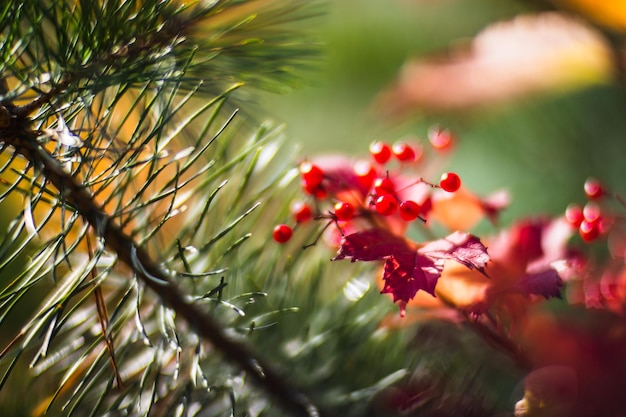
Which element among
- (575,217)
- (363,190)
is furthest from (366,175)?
(575,217)

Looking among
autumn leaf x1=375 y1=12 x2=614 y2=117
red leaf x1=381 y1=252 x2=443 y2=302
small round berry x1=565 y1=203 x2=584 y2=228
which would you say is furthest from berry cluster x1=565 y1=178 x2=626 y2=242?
autumn leaf x1=375 y1=12 x2=614 y2=117

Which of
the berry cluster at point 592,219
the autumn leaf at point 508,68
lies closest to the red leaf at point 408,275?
the berry cluster at point 592,219

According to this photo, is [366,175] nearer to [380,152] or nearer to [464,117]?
[380,152]

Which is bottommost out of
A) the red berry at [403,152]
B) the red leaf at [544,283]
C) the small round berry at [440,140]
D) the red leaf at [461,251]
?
the red leaf at [544,283]

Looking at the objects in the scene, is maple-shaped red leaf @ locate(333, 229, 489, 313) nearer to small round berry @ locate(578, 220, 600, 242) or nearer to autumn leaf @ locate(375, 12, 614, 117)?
small round berry @ locate(578, 220, 600, 242)

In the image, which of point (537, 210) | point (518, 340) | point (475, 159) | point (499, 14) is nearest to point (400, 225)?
point (518, 340)

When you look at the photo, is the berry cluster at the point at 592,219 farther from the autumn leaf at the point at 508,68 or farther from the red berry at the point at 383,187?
the autumn leaf at the point at 508,68
